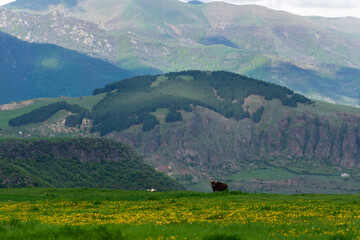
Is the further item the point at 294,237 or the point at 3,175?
the point at 3,175

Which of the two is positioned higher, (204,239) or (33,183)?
(204,239)

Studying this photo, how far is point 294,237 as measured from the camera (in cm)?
2978

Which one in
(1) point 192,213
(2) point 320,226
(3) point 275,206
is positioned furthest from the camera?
(3) point 275,206

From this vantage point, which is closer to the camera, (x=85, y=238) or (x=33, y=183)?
(x=85, y=238)

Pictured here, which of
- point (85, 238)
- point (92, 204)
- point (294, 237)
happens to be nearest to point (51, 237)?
point (85, 238)

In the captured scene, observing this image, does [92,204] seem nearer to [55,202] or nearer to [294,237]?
[55,202]

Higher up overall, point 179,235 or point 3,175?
point 179,235

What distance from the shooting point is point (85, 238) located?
28359 millimetres

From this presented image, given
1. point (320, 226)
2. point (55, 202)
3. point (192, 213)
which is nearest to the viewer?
point (320, 226)

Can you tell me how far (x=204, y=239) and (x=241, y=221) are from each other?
A: 8470 millimetres

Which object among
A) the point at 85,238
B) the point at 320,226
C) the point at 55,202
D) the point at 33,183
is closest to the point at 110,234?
the point at 85,238

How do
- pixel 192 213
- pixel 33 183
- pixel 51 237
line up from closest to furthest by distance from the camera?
pixel 51 237 < pixel 192 213 < pixel 33 183

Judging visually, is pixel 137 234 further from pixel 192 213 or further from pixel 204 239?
pixel 192 213

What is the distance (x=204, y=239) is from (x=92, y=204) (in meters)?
25.3
